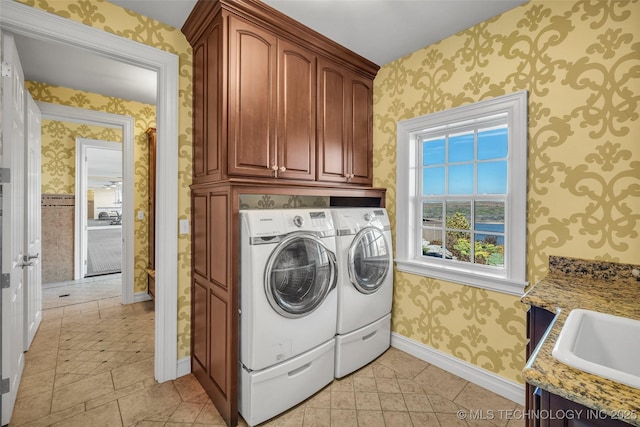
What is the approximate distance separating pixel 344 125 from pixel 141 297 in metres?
3.43

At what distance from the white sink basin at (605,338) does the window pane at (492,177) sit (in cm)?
121

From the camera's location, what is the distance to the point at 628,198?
4.94 ft

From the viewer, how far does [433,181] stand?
2.48 metres

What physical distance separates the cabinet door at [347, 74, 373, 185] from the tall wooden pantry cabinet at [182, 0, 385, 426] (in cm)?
13

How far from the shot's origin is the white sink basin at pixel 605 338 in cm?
95

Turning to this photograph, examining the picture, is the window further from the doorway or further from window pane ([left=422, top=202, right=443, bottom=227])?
the doorway

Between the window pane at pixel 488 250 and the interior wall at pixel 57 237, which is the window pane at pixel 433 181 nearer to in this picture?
the window pane at pixel 488 250

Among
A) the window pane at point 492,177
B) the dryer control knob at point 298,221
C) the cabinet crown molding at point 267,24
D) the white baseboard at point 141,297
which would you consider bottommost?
the white baseboard at point 141,297

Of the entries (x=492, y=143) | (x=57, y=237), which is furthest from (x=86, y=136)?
(x=492, y=143)

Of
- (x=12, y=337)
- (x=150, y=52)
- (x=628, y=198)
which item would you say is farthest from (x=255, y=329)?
(x=628, y=198)

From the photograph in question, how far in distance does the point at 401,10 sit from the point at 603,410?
2274mm

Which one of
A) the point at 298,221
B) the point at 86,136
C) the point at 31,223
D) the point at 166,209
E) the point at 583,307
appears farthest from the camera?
the point at 86,136

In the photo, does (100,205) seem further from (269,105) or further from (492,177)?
(492,177)

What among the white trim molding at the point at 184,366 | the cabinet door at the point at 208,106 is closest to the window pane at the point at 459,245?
the cabinet door at the point at 208,106
